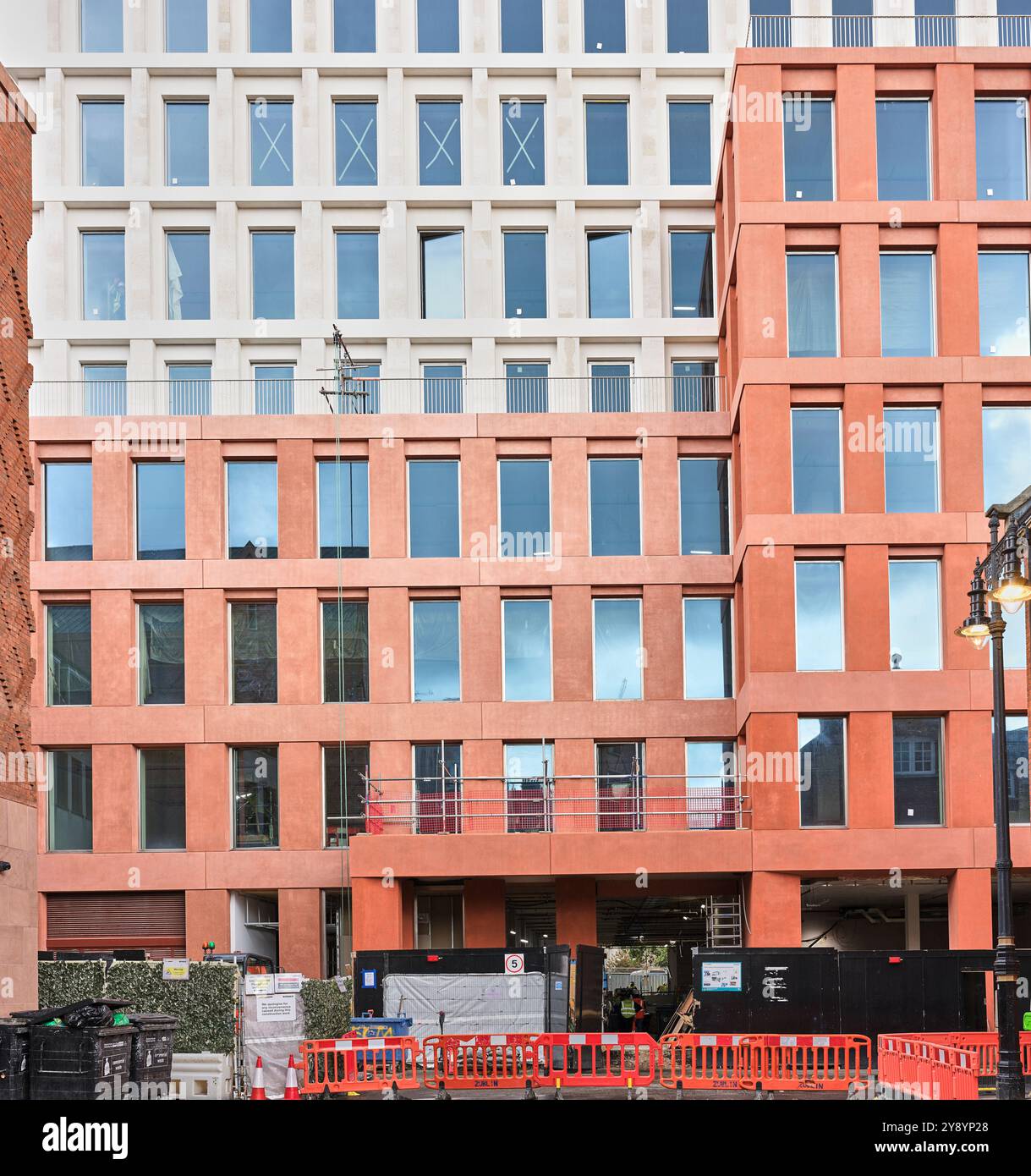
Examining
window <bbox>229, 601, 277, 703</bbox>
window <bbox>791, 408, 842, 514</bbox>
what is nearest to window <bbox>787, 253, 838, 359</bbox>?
window <bbox>791, 408, 842, 514</bbox>

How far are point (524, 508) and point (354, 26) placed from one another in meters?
16.3

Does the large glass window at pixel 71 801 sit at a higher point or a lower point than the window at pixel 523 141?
lower

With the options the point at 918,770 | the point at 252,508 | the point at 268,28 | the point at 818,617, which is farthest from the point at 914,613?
the point at 268,28

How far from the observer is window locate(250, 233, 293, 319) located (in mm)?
44688

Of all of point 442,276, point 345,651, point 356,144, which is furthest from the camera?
point 356,144

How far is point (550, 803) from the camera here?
39.8 m

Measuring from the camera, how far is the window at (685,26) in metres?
45.9

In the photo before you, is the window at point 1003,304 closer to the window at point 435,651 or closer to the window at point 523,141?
the window at point 523,141

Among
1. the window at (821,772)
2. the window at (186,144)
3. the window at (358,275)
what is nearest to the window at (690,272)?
the window at (358,275)

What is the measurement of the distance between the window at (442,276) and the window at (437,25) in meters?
5.96

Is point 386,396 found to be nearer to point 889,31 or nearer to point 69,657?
point 69,657

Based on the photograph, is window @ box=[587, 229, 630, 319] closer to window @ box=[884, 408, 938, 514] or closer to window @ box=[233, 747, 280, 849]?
window @ box=[884, 408, 938, 514]

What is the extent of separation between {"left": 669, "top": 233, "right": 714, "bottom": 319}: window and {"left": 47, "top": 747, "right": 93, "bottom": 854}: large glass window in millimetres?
21293
